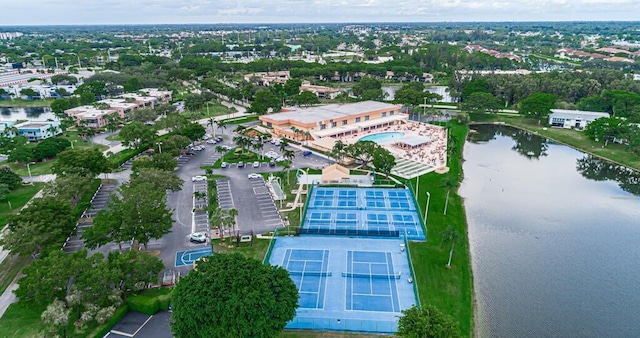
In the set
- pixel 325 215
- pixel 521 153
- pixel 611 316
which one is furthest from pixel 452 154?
pixel 611 316

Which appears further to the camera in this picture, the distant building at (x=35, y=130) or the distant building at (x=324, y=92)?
the distant building at (x=324, y=92)

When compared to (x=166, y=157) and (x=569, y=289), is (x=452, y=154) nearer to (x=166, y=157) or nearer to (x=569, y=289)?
(x=569, y=289)

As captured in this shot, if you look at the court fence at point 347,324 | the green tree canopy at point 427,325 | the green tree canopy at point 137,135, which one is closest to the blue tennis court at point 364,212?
the court fence at point 347,324

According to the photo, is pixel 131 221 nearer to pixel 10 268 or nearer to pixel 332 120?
pixel 10 268

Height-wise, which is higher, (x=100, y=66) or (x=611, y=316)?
(x=100, y=66)

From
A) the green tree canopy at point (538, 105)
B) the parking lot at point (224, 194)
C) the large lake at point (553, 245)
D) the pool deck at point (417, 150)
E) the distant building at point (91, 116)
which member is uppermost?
the green tree canopy at point (538, 105)

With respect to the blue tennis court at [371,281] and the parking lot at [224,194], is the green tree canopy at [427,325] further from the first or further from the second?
the parking lot at [224,194]
